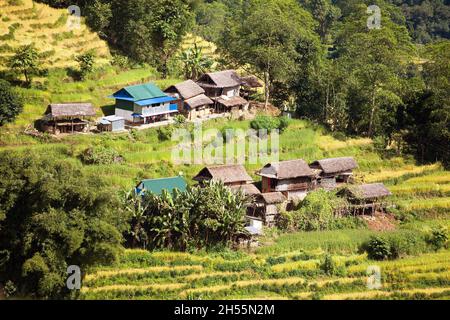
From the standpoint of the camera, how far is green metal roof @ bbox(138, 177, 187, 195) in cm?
3312

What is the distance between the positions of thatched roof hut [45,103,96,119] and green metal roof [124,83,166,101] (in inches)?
119

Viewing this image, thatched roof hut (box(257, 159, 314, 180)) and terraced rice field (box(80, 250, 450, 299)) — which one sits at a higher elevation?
thatched roof hut (box(257, 159, 314, 180))

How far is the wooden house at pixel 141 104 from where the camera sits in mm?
40719

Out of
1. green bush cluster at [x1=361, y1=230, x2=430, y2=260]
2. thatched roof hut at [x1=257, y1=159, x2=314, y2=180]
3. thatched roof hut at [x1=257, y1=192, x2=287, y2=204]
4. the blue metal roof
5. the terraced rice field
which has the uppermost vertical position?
the blue metal roof

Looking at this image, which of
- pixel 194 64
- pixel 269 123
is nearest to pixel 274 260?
pixel 269 123

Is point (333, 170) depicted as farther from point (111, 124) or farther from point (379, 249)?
point (111, 124)

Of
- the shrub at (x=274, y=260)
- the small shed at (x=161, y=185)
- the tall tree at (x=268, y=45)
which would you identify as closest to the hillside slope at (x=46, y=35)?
the tall tree at (x=268, y=45)

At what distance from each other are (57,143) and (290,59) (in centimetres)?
1770

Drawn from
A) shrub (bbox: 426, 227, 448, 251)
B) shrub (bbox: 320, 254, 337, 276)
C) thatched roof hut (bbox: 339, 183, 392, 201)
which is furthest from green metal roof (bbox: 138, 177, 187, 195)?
shrub (bbox: 426, 227, 448, 251)

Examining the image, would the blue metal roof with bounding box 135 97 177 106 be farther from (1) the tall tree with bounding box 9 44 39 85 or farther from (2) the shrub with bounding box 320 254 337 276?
(2) the shrub with bounding box 320 254 337 276

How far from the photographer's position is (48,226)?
85.4ft

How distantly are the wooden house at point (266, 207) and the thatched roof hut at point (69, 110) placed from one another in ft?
35.3

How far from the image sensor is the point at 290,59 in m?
46.8

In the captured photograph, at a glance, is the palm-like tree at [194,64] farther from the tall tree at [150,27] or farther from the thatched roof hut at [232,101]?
the thatched roof hut at [232,101]
